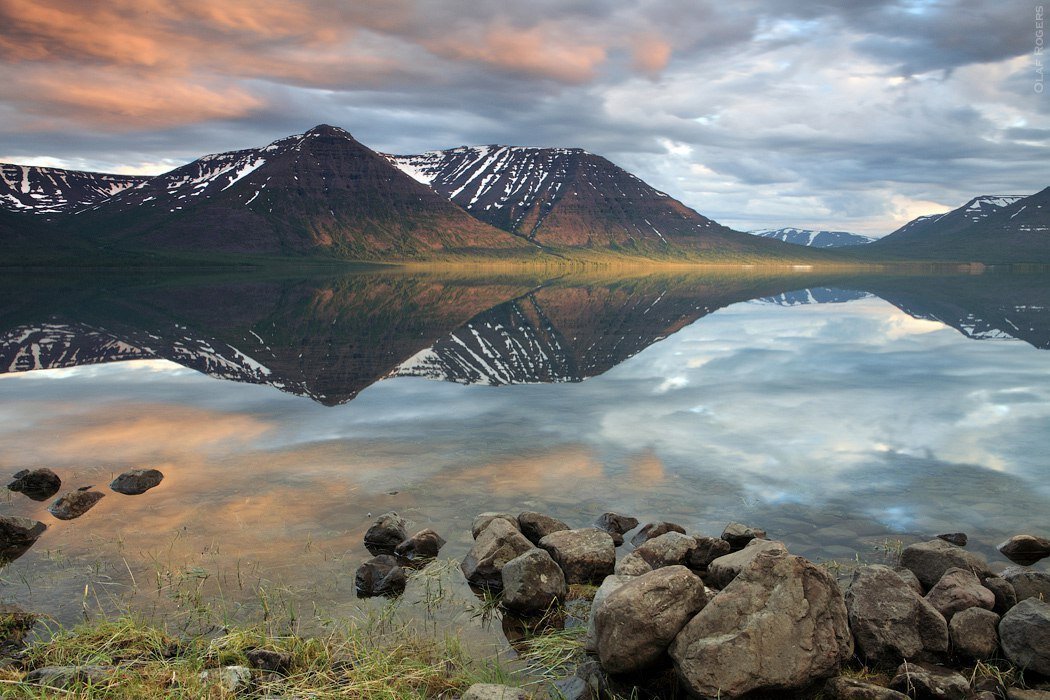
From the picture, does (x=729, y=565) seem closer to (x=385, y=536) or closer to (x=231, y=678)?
(x=385, y=536)

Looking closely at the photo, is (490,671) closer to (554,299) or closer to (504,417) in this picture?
(504,417)

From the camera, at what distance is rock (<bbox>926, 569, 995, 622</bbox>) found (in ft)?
35.1

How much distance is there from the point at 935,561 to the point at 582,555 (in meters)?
6.15

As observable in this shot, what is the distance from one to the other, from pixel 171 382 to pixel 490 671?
27.9m

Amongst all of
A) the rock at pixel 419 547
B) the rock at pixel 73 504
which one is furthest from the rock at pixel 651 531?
the rock at pixel 73 504

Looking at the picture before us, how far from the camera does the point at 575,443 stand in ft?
71.9

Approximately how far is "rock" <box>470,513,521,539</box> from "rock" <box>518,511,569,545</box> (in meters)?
0.16

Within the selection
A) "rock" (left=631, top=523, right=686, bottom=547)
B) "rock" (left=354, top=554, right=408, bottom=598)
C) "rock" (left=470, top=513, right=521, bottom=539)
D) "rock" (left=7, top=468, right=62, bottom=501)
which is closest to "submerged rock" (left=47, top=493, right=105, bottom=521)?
"rock" (left=7, top=468, right=62, bottom=501)

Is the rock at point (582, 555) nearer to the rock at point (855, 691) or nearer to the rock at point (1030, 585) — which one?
the rock at point (855, 691)

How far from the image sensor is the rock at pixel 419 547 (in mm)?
13719

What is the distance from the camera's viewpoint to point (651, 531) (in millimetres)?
14266

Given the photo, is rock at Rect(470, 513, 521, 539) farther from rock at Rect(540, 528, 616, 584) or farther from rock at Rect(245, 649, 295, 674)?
rock at Rect(245, 649, 295, 674)

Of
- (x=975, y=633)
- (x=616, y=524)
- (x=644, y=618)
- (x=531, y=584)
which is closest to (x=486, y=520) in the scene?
(x=616, y=524)

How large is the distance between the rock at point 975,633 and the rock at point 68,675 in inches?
440
